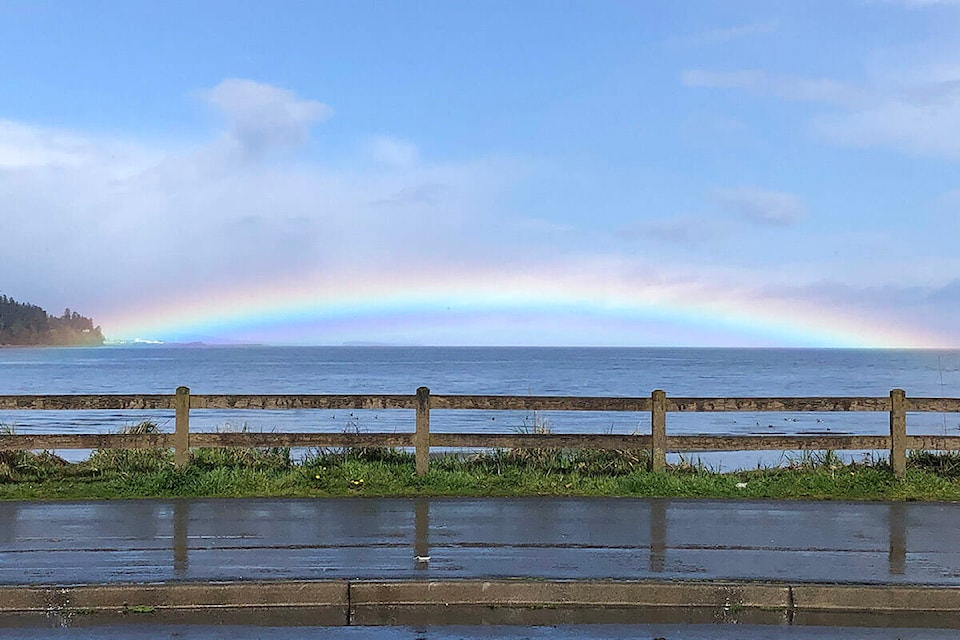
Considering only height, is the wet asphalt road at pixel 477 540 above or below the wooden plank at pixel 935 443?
below

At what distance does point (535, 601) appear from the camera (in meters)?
8.00

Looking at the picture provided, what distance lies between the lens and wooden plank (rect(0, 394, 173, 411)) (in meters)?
13.2

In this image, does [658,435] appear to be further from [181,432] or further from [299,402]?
[181,432]

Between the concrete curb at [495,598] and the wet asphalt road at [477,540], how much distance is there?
0.25 m

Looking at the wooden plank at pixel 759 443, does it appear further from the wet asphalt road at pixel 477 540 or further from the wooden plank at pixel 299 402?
→ the wooden plank at pixel 299 402

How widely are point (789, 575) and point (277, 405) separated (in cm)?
720

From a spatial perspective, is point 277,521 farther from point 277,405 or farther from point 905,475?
point 905,475

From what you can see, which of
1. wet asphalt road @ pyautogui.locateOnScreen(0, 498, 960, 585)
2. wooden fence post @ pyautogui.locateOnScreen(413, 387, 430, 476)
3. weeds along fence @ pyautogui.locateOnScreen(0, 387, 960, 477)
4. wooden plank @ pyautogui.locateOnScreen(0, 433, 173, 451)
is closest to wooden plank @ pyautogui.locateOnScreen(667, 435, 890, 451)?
weeds along fence @ pyautogui.locateOnScreen(0, 387, 960, 477)

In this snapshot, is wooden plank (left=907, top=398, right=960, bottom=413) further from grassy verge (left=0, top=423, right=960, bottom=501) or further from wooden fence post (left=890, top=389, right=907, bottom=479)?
grassy verge (left=0, top=423, right=960, bottom=501)

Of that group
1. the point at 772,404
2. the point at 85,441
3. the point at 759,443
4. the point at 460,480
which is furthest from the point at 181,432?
the point at 772,404

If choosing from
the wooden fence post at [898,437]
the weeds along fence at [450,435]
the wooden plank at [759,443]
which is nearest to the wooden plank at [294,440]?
the weeds along fence at [450,435]

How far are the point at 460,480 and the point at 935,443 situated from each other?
617 cm

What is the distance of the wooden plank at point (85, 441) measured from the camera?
12977 mm

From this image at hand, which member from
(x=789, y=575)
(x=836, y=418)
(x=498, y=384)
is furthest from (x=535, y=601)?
(x=498, y=384)
